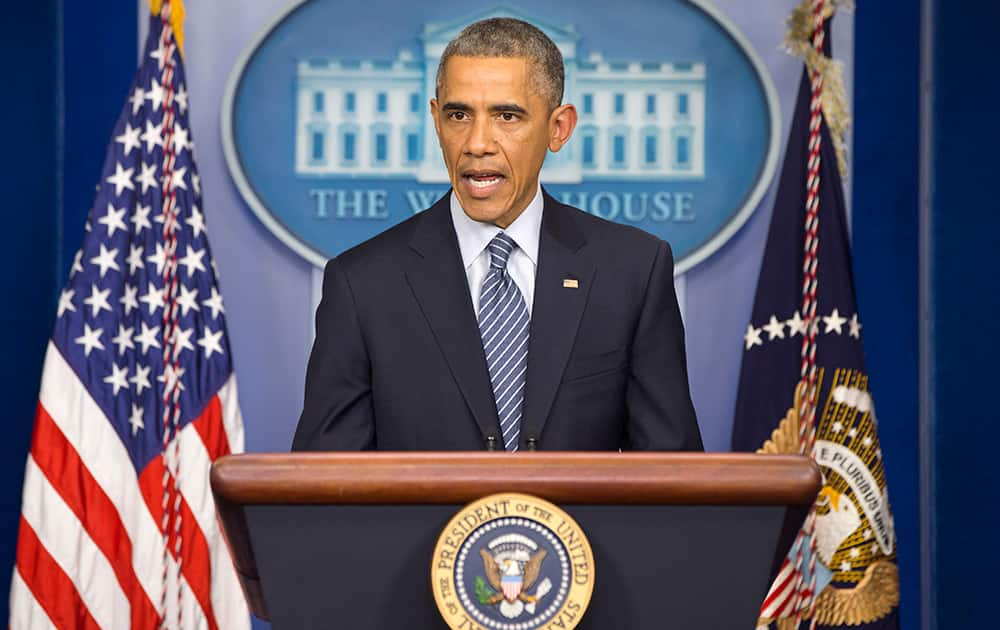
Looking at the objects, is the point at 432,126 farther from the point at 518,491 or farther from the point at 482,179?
the point at 518,491

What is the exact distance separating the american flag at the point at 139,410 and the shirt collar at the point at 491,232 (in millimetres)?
1380

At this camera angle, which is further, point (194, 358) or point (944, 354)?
point (944, 354)

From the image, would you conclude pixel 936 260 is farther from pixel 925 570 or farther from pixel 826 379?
pixel 925 570

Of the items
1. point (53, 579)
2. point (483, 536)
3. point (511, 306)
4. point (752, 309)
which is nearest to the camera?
point (483, 536)

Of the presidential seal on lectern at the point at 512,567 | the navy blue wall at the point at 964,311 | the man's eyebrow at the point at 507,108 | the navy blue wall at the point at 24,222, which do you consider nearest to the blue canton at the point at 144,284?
the navy blue wall at the point at 24,222

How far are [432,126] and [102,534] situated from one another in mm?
1362

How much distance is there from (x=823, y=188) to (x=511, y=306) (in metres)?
1.70

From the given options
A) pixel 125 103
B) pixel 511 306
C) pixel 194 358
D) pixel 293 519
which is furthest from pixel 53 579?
pixel 293 519

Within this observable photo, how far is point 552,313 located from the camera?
1713 millimetres

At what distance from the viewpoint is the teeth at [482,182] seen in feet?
5.82

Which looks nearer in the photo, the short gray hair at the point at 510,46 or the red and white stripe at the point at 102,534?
the short gray hair at the point at 510,46

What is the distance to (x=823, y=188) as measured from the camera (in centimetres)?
319

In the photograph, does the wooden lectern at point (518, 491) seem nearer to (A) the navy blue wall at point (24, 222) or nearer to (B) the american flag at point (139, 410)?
(B) the american flag at point (139, 410)

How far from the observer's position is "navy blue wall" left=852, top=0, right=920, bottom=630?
3430mm
